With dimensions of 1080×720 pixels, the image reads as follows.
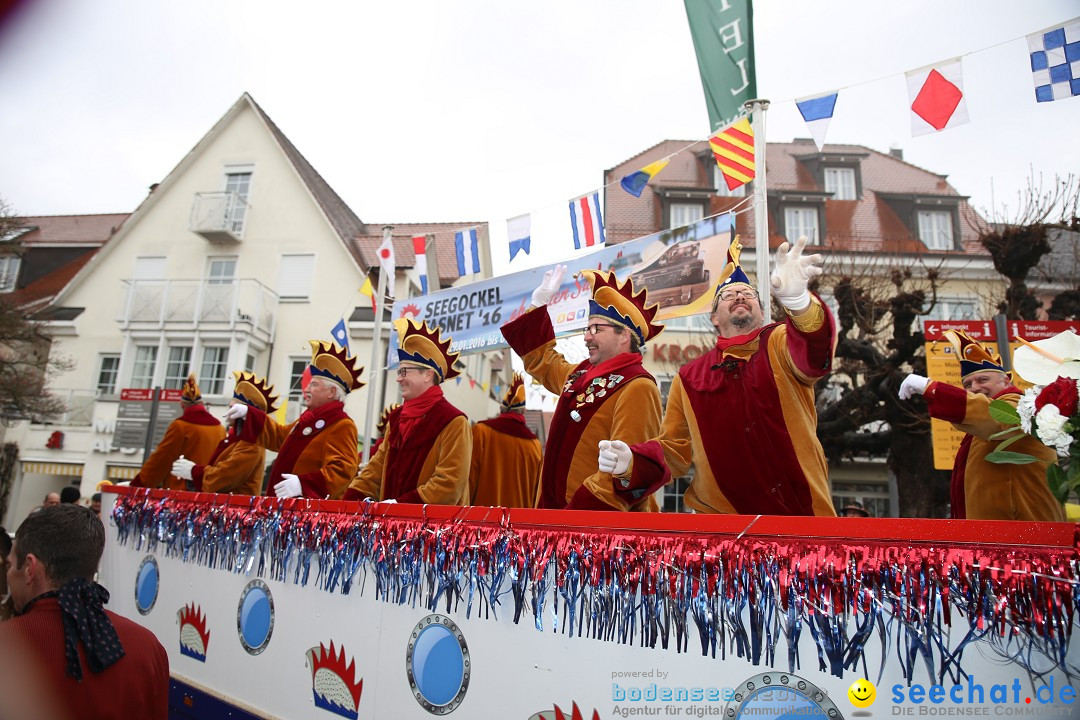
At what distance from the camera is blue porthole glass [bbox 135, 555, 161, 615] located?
176 inches

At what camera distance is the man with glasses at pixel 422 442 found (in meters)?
3.81

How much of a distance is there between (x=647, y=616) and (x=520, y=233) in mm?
6837

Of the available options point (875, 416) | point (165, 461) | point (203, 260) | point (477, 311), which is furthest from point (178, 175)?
point (875, 416)

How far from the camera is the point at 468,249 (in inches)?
377

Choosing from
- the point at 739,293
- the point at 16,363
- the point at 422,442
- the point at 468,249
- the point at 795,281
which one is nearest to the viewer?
the point at 795,281

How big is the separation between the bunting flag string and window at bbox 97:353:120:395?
1972 centimetres

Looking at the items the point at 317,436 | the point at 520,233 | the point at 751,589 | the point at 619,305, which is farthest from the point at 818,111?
the point at 751,589

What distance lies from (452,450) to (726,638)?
7.45 feet

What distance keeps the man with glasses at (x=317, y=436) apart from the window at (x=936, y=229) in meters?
18.4

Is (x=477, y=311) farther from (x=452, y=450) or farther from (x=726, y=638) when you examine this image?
(x=726, y=638)

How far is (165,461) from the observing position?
20.4 feet

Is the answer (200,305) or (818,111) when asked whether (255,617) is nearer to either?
(818,111)

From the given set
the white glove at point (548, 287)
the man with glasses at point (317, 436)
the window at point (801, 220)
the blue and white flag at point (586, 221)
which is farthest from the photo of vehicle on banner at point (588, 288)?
the window at point (801, 220)

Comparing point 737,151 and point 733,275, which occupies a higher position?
point 737,151
